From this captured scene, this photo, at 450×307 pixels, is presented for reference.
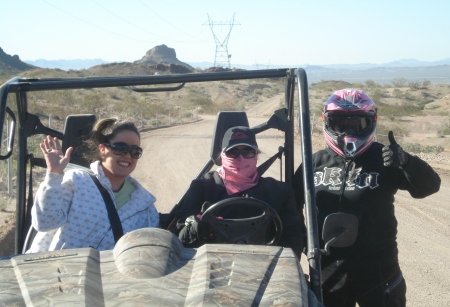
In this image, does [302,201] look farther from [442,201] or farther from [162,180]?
[162,180]

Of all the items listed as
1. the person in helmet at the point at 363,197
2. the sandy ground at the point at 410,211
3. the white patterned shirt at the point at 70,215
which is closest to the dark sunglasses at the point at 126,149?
the white patterned shirt at the point at 70,215

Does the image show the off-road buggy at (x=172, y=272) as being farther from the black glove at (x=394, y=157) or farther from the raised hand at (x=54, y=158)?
the black glove at (x=394, y=157)

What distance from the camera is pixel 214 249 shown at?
8.66 feet

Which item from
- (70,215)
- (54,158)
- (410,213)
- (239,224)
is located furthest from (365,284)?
(410,213)

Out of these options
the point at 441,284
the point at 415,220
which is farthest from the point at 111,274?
the point at 415,220

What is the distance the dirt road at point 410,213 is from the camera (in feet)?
21.4

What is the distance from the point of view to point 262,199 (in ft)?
11.5

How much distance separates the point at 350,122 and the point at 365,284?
3.13 ft

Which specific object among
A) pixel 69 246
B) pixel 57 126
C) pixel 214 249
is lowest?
pixel 57 126

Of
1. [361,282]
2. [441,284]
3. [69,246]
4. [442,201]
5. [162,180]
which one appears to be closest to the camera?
[69,246]

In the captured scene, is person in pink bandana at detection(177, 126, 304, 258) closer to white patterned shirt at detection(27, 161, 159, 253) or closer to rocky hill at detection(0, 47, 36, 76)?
white patterned shirt at detection(27, 161, 159, 253)

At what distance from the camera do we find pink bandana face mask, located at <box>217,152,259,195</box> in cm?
350

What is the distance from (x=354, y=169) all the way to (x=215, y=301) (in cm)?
164

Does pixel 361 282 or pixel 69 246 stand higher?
pixel 69 246
